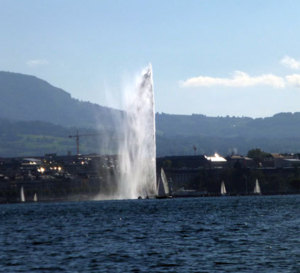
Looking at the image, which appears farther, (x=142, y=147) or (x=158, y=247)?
(x=142, y=147)

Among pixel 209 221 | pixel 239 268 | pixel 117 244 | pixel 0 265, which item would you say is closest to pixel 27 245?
pixel 117 244

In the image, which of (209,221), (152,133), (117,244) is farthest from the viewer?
(152,133)

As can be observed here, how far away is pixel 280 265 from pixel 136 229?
97.6 feet

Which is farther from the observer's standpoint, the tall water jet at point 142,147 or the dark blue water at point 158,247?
the tall water jet at point 142,147

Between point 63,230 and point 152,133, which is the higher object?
point 152,133

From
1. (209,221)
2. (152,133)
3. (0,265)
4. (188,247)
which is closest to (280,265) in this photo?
(188,247)

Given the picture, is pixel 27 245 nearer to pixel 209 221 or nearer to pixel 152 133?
pixel 209 221

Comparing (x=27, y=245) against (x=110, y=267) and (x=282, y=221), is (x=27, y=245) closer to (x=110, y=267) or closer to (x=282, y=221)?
(x=110, y=267)

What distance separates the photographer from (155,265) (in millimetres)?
46281

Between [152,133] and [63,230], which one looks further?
[152,133]

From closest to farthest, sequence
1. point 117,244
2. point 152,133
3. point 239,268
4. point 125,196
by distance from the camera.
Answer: point 239,268 < point 117,244 < point 152,133 < point 125,196

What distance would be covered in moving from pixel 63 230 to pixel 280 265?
34058 mm

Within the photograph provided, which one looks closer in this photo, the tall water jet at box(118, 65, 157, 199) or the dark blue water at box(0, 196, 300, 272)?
the dark blue water at box(0, 196, 300, 272)

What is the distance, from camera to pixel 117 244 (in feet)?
191
